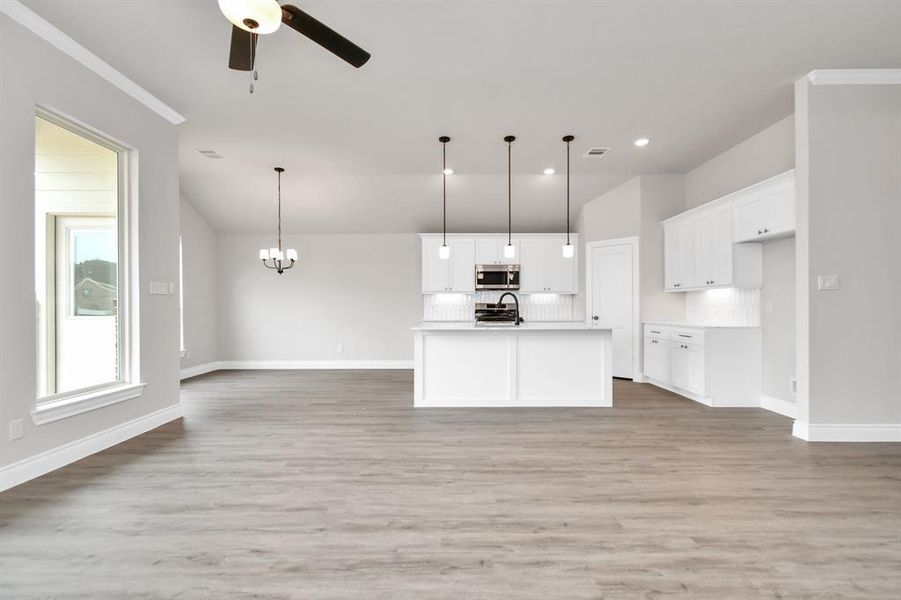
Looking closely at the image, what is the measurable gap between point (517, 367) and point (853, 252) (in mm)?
3102

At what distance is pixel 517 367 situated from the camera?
15.3 ft

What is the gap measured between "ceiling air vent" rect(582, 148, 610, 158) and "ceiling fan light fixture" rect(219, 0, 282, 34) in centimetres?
409

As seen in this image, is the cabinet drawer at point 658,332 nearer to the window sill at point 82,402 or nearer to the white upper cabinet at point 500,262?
the white upper cabinet at point 500,262

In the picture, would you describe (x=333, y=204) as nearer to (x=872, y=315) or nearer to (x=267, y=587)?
(x=267, y=587)

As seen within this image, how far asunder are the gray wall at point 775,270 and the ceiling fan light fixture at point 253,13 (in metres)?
4.78

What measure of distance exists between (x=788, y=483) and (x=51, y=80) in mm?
5680

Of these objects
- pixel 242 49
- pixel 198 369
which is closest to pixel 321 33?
pixel 242 49

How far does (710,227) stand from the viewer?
5090 mm

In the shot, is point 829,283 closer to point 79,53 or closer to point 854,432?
point 854,432

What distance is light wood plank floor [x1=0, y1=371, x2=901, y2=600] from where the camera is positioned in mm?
1736

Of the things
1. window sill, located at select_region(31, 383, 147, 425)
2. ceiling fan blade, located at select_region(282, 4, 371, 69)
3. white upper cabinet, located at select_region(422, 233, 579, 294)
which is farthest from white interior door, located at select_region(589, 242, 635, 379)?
window sill, located at select_region(31, 383, 147, 425)

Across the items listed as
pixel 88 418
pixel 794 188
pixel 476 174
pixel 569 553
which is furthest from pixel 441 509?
pixel 476 174

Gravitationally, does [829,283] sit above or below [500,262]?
below

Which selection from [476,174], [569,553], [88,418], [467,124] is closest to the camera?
[569,553]
